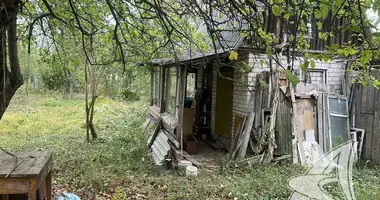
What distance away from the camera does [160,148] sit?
7480mm

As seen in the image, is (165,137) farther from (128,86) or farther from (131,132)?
(128,86)

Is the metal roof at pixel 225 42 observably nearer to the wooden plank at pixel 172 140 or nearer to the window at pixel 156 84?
the wooden plank at pixel 172 140

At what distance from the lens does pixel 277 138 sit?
6.33 metres

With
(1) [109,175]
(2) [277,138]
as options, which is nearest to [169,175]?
(1) [109,175]

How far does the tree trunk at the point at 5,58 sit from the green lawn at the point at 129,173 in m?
2.13

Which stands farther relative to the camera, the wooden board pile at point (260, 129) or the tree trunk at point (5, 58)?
the wooden board pile at point (260, 129)

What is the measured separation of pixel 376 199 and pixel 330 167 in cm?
148

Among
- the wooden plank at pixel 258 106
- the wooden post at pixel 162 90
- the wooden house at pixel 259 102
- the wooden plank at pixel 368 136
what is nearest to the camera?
the wooden house at pixel 259 102

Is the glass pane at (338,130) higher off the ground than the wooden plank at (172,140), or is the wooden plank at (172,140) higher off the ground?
the glass pane at (338,130)

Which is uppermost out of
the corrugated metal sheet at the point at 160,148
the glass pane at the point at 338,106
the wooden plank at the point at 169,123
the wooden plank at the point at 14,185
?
the glass pane at the point at 338,106

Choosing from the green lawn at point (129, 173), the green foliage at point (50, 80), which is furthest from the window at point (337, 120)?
the green foliage at point (50, 80)

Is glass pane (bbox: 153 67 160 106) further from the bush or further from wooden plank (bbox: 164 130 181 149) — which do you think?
the bush

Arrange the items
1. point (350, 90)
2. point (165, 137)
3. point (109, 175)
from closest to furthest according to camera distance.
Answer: point (109, 175)
point (350, 90)
point (165, 137)
